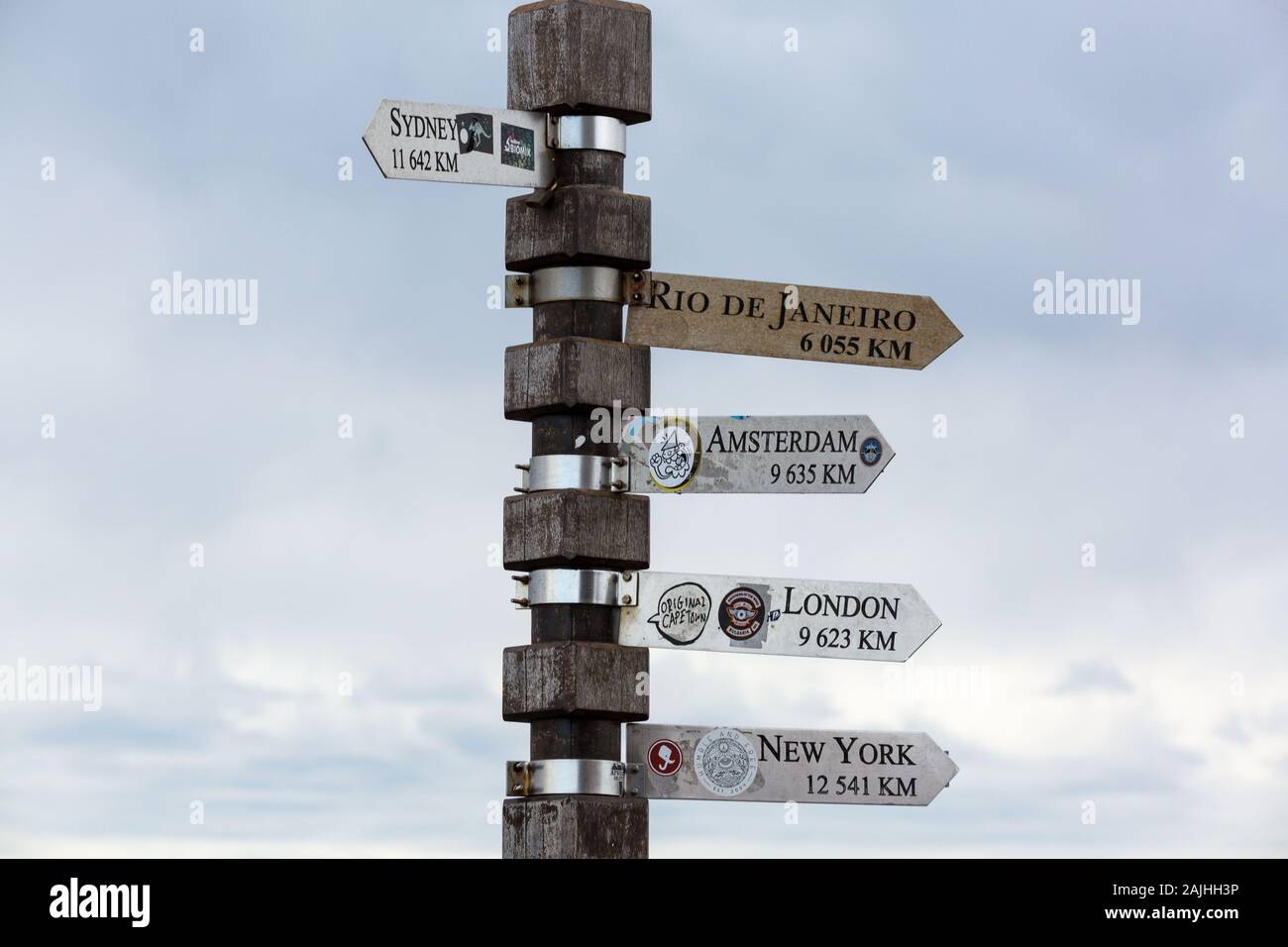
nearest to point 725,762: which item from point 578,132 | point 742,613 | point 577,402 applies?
point 742,613

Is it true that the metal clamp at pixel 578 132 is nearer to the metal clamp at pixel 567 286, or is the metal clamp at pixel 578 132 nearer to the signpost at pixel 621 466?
the signpost at pixel 621 466

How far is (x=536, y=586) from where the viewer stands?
847 centimetres

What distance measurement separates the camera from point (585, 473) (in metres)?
8.43

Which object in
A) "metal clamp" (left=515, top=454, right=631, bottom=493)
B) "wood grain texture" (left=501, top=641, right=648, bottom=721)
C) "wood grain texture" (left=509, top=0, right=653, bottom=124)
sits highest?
"wood grain texture" (left=509, top=0, right=653, bottom=124)

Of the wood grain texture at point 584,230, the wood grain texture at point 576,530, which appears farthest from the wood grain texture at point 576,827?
the wood grain texture at point 584,230

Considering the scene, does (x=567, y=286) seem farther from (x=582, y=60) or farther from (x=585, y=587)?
(x=585, y=587)

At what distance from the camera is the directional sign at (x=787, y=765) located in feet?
26.8

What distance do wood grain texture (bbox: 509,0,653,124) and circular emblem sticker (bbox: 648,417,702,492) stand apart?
1488 mm

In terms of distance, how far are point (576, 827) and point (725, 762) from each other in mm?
711

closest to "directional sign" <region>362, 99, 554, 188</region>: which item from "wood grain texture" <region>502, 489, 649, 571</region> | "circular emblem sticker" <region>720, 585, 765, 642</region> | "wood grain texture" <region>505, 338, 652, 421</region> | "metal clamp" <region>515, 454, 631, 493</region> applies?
"wood grain texture" <region>505, 338, 652, 421</region>

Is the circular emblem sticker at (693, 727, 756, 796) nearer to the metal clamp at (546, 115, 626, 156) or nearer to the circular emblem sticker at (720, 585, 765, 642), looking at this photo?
the circular emblem sticker at (720, 585, 765, 642)

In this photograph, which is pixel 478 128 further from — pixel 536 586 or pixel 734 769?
pixel 734 769

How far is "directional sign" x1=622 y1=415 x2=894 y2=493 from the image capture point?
8.15 metres

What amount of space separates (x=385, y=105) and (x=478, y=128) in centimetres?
46
